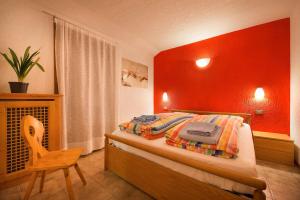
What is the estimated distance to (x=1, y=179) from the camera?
5.05ft

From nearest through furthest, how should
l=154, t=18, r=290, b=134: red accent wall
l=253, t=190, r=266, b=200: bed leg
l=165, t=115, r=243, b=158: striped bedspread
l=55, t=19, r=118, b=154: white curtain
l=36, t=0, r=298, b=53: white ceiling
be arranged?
l=253, t=190, r=266, b=200: bed leg < l=165, t=115, r=243, b=158: striped bedspread < l=36, t=0, r=298, b=53: white ceiling < l=55, t=19, r=118, b=154: white curtain < l=154, t=18, r=290, b=134: red accent wall

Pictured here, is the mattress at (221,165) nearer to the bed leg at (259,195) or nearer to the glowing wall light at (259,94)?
the bed leg at (259,195)

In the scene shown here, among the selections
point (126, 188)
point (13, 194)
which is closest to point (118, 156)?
point (126, 188)

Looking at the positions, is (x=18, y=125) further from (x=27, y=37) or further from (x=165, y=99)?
(x=165, y=99)

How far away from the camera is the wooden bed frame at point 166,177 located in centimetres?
88

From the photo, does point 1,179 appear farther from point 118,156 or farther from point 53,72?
point 53,72

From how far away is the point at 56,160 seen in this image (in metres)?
1.42

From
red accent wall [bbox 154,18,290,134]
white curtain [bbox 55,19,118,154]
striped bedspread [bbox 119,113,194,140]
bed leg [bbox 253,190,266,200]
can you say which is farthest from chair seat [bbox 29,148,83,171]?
red accent wall [bbox 154,18,290,134]

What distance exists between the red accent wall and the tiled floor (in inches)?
40.8

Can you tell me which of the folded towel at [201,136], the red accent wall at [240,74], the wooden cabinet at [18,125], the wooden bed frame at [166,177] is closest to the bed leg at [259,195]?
the wooden bed frame at [166,177]

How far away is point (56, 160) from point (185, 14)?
290cm

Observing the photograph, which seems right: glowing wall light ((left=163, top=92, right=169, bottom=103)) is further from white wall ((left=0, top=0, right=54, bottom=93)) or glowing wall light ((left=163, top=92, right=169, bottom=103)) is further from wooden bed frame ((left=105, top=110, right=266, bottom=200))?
white wall ((left=0, top=0, right=54, bottom=93))

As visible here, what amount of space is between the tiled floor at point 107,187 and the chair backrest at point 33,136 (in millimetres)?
480

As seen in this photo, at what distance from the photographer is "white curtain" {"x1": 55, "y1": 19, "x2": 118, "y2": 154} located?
237cm
